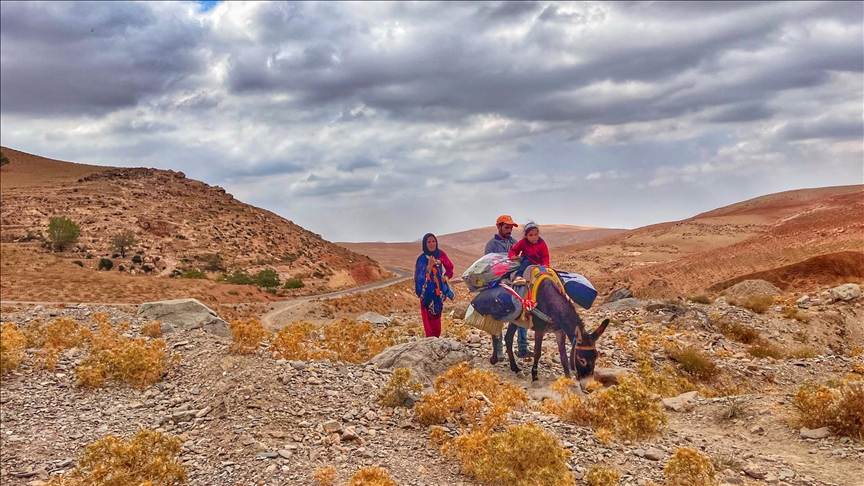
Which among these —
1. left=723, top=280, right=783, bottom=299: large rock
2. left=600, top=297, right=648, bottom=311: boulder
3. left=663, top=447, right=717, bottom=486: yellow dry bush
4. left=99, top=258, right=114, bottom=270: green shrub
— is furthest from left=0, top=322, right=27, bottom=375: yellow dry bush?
left=99, top=258, right=114, bottom=270: green shrub

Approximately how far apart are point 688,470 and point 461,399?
9.19ft

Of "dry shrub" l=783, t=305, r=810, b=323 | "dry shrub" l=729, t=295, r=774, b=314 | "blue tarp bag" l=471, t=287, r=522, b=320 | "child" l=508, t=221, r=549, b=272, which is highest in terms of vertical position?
"child" l=508, t=221, r=549, b=272

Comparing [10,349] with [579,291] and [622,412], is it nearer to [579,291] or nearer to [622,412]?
[579,291]

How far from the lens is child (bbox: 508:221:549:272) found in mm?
9539

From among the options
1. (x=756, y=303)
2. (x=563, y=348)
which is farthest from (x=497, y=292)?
(x=756, y=303)

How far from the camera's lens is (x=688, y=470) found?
5.05 meters

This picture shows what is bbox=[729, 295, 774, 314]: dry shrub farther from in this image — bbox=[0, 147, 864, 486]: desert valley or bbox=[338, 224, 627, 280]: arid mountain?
bbox=[338, 224, 627, 280]: arid mountain

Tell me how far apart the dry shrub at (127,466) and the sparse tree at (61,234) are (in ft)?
147

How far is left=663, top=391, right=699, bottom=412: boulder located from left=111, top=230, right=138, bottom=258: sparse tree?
45.2 meters

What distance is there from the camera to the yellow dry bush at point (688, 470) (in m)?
5.03

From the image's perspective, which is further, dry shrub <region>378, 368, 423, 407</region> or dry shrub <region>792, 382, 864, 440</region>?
dry shrub <region>378, 368, 423, 407</region>

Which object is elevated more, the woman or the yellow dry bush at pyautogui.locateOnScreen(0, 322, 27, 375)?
the woman

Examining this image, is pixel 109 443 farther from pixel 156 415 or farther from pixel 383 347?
pixel 383 347

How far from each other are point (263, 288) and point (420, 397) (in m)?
37.2
